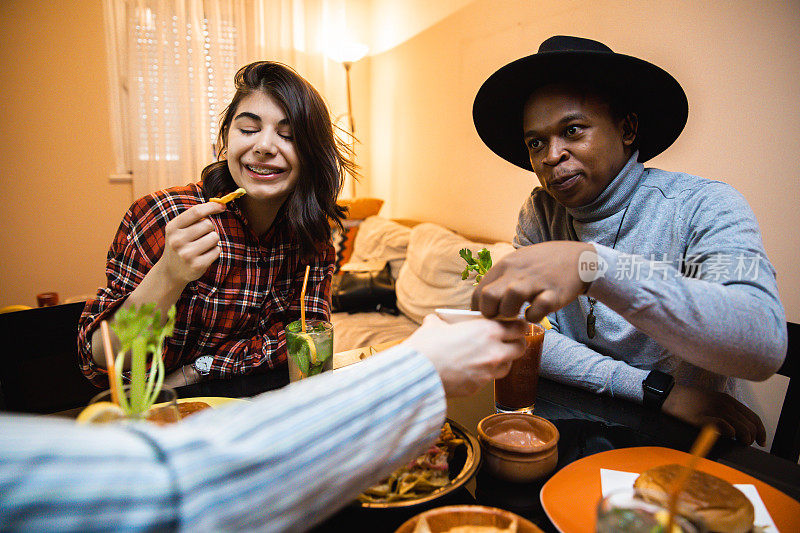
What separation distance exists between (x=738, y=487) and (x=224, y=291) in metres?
1.24

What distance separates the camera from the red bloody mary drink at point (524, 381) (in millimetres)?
899

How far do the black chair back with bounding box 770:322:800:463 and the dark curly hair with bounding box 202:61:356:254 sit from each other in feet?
4.01

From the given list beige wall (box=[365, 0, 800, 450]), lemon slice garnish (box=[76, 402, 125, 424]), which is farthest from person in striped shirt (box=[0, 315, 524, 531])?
beige wall (box=[365, 0, 800, 450])

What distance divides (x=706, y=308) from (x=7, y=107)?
434cm

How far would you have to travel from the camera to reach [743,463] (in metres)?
0.74

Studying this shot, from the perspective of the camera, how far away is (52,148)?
3.46 meters

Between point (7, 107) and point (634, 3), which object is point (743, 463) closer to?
point (634, 3)

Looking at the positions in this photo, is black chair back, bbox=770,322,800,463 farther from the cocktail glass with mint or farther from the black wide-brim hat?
the cocktail glass with mint

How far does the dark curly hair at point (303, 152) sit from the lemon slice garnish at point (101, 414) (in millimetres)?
877

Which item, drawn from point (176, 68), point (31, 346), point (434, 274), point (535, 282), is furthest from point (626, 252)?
point (176, 68)

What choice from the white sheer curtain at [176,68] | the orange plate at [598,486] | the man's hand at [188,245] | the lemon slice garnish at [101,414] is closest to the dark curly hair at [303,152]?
the man's hand at [188,245]

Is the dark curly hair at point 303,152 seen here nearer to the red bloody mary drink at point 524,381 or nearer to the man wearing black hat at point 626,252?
the man wearing black hat at point 626,252

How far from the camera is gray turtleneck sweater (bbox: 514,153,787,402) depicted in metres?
0.77

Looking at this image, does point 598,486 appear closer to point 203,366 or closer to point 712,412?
point 712,412
